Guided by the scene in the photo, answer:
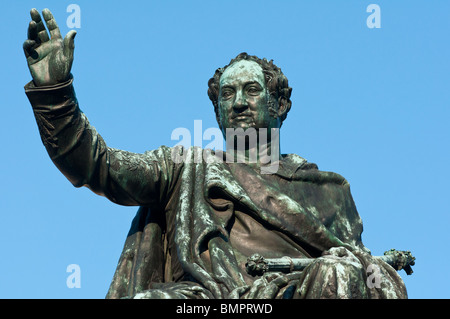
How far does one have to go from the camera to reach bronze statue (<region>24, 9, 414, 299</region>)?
1661 cm

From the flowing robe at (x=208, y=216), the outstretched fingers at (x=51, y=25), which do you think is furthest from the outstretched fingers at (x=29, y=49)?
the flowing robe at (x=208, y=216)

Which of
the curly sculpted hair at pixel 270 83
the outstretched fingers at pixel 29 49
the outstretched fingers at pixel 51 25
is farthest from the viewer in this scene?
the curly sculpted hair at pixel 270 83

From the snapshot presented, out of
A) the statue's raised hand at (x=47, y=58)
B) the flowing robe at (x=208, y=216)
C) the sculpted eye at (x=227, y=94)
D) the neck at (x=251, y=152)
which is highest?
the sculpted eye at (x=227, y=94)

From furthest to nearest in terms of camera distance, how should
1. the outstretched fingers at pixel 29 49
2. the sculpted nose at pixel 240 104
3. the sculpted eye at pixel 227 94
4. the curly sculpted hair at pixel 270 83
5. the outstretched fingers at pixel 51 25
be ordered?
the curly sculpted hair at pixel 270 83
the sculpted eye at pixel 227 94
the sculpted nose at pixel 240 104
the outstretched fingers at pixel 51 25
the outstretched fingers at pixel 29 49

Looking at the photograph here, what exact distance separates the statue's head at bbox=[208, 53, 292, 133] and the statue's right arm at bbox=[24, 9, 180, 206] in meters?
1.24

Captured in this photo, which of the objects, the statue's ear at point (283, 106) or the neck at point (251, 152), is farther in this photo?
the statue's ear at point (283, 106)

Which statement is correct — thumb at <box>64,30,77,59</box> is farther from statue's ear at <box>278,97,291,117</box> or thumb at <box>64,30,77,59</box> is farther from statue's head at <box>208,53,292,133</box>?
statue's ear at <box>278,97,291,117</box>

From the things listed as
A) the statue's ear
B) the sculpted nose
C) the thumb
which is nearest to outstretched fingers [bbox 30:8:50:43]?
the thumb

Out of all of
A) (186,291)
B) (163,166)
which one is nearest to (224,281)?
(186,291)

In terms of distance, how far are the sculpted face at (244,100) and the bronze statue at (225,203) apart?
0.04 feet

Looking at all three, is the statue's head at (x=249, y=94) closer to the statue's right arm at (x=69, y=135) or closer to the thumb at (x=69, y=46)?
the statue's right arm at (x=69, y=135)

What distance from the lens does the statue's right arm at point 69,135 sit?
54.5ft

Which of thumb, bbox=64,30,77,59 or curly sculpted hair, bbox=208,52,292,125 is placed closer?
thumb, bbox=64,30,77,59

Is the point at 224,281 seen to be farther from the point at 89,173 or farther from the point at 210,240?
the point at 89,173
